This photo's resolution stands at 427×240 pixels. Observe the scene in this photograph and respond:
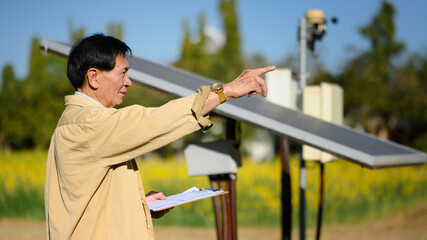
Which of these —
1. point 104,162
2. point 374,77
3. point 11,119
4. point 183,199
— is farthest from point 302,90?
point 11,119

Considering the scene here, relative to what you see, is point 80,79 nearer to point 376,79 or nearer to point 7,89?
point 376,79

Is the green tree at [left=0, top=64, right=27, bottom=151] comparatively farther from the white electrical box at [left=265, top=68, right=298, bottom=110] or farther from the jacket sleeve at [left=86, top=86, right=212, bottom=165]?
the jacket sleeve at [left=86, top=86, right=212, bottom=165]

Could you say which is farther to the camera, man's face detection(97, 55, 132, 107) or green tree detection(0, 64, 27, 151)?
green tree detection(0, 64, 27, 151)

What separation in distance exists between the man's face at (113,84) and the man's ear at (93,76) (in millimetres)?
14

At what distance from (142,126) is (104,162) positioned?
200 millimetres

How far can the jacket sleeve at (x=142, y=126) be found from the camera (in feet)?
5.98

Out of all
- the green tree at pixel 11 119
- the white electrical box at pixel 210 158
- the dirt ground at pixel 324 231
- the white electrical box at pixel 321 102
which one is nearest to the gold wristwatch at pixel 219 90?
the white electrical box at pixel 210 158

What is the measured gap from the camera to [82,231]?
6.53 feet

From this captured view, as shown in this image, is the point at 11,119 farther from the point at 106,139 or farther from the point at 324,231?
the point at 106,139

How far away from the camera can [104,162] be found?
1.91 m

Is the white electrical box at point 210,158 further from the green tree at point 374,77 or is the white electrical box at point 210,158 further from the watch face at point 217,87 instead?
the green tree at point 374,77

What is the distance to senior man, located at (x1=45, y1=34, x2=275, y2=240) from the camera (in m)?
1.84

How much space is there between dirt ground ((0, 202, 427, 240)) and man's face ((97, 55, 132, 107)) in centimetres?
659

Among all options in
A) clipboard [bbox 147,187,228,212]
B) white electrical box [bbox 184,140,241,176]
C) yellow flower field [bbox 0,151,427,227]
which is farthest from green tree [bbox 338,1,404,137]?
clipboard [bbox 147,187,228,212]
